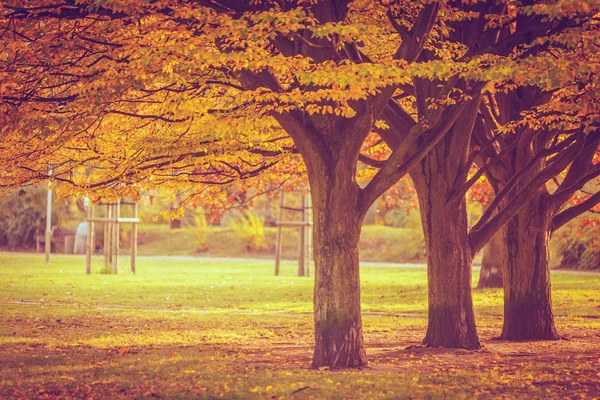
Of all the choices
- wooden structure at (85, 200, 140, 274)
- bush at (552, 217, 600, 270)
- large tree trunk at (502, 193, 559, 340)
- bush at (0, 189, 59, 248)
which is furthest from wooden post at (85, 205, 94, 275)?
large tree trunk at (502, 193, 559, 340)

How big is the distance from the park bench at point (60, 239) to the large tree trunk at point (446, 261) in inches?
1243

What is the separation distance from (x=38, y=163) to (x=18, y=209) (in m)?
30.6

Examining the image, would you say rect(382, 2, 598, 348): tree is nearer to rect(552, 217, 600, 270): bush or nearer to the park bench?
rect(552, 217, 600, 270): bush

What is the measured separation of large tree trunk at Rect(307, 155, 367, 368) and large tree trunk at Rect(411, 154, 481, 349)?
7.35ft

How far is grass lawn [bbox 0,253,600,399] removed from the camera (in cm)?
926

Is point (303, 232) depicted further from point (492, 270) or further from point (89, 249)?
point (492, 270)

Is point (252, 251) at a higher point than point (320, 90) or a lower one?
lower

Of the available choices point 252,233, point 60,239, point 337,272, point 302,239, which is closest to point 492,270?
point 302,239

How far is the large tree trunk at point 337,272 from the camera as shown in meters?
10.6

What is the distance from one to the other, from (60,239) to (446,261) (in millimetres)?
32956

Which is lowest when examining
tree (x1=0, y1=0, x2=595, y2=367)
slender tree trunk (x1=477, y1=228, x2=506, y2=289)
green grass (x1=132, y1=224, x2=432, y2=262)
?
slender tree trunk (x1=477, y1=228, x2=506, y2=289)

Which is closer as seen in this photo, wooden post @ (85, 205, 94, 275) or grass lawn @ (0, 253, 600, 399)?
grass lawn @ (0, 253, 600, 399)

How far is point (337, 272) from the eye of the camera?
10602mm

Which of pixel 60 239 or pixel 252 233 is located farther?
pixel 60 239
